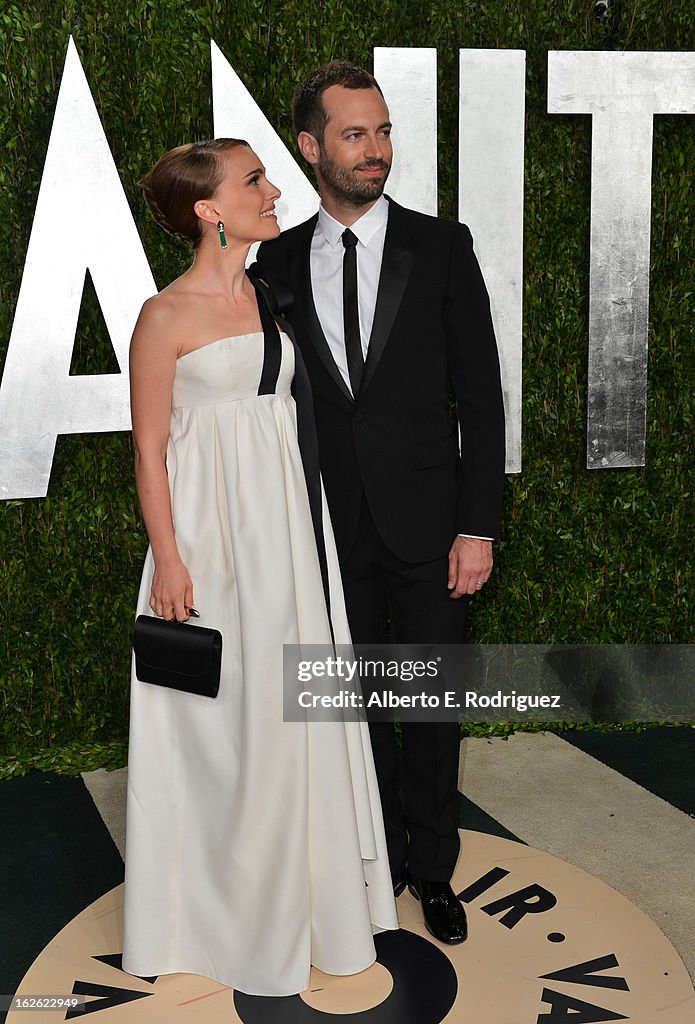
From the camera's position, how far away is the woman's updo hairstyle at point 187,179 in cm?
234

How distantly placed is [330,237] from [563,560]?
1858 mm

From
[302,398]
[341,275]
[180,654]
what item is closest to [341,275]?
[341,275]

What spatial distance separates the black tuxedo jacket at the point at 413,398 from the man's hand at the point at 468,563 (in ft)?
0.10

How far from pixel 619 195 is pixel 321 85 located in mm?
1563

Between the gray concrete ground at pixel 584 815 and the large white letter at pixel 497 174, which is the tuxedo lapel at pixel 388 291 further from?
the gray concrete ground at pixel 584 815

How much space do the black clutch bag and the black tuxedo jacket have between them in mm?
506

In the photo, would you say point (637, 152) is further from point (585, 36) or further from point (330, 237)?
point (330, 237)

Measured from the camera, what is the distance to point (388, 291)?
264 centimetres

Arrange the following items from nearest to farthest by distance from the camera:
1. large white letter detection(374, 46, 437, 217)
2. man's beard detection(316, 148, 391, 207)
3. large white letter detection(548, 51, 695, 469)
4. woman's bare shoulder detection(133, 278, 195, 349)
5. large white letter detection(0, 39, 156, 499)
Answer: woman's bare shoulder detection(133, 278, 195, 349) → man's beard detection(316, 148, 391, 207) → large white letter detection(0, 39, 156, 499) → large white letter detection(374, 46, 437, 217) → large white letter detection(548, 51, 695, 469)

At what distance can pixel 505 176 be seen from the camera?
375 cm

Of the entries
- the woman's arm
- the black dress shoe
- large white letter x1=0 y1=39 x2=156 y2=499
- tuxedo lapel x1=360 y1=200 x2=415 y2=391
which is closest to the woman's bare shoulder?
the woman's arm

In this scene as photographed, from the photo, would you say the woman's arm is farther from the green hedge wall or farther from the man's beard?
the green hedge wall

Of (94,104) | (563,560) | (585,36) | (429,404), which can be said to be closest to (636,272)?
(585,36)

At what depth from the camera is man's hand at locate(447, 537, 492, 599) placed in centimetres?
271
